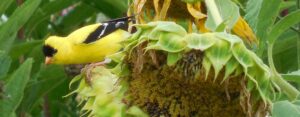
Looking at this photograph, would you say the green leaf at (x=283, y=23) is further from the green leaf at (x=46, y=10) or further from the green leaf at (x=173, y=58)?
the green leaf at (x=46, y=10)

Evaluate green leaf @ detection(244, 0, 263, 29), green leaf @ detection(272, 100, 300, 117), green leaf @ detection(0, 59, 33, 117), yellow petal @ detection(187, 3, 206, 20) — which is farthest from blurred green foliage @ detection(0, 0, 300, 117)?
green leaf @ detection(272, 100, 300, 117)

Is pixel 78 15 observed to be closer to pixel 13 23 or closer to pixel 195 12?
pixel 13 23

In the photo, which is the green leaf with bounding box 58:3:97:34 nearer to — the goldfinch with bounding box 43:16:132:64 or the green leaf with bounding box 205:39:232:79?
the goldfinch with bounding box 43:16:132:64

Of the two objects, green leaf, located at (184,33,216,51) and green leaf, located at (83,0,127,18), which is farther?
green leaf, located at (83,0,127,18)

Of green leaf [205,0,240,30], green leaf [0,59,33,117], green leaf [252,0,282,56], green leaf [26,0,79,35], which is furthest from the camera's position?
green leaf [26,0,79,35]

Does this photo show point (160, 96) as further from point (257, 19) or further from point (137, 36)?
point (257, 19)

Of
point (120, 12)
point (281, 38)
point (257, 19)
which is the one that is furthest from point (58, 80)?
point (257, 19)
